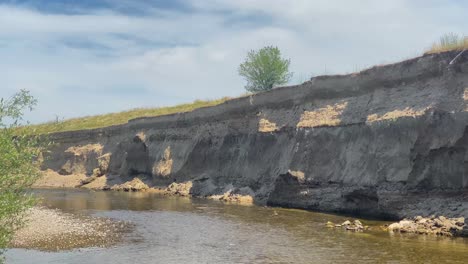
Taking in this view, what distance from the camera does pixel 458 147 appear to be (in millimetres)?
25156

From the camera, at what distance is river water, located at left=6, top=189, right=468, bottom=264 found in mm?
18656

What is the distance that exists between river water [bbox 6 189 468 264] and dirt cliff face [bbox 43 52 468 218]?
2.43m

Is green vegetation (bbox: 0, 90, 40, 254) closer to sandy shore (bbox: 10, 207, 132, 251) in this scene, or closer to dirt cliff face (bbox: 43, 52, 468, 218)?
sandy shore (bbox: 10, 207, 132, 251)

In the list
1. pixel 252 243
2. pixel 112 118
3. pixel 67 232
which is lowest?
pixel 252 243

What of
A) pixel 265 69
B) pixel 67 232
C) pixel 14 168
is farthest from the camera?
pixel 265 69

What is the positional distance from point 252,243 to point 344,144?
1339 cm

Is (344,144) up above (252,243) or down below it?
above

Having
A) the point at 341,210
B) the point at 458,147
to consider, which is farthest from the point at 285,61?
the point at 458,147

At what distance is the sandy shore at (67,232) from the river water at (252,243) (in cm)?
88

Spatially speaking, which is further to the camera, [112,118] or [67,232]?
[112,118]

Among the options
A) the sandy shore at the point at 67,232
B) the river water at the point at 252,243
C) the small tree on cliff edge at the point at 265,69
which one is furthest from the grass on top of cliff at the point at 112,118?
the sandy shore at the point at 67,232

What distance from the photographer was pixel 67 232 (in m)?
24.4

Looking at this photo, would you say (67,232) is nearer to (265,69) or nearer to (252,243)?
(252,243)

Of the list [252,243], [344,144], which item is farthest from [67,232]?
[344,144]
